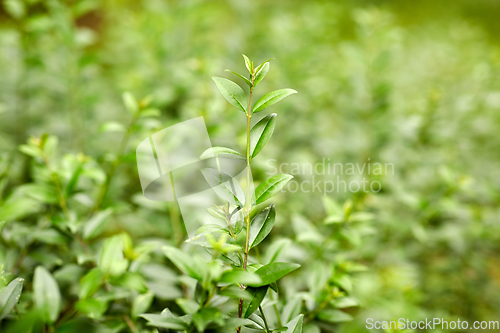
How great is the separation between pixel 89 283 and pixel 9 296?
99mm

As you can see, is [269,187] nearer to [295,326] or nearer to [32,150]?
[295,326]

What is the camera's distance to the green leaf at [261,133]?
396 mm

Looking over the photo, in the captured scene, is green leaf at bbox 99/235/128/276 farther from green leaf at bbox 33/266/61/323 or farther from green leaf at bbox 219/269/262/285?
green leaf at bbox 219/269/262/285

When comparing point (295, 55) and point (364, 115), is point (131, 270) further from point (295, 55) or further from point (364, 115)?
point (295, 55)

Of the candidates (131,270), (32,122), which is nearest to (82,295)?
(131,270)

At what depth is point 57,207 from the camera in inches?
25.4

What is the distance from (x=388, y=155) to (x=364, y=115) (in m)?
0.19

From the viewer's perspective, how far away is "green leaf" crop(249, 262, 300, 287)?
374 millimetres

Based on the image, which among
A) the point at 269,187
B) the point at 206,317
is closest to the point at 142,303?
the point at 206,317

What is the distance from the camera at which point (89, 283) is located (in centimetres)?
40

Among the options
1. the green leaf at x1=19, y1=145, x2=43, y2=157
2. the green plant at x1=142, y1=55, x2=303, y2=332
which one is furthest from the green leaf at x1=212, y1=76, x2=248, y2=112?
the green leaf at x1=19, y1=145, x2=43, y2=157

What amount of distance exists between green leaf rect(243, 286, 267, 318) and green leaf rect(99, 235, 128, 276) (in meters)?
0.20

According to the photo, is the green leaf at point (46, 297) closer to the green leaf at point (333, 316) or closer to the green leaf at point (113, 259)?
the green leaf at point (113, 259)

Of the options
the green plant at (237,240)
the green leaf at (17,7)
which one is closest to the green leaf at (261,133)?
the green plant at (237,240)
